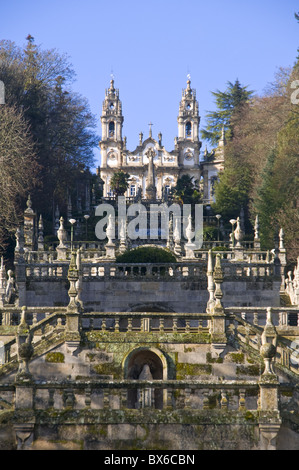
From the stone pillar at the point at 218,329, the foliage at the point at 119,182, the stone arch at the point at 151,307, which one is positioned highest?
the foliage at the point at 119,182

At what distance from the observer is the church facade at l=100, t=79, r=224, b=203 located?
385 ft

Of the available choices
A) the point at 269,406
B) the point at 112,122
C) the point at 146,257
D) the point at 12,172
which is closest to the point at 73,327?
the point at 269,406

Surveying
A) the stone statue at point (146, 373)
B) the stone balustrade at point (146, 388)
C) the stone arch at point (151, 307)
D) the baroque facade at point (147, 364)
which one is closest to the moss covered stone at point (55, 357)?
the baroque facade at point (147, 364)

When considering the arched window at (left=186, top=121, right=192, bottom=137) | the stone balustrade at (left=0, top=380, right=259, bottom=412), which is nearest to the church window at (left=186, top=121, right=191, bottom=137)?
the arched window at (left=186, top=121, right=192, bottom=137)

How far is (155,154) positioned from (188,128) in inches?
276

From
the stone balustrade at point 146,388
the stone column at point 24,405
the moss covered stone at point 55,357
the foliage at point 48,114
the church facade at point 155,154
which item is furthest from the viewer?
the church facade at point 155,154

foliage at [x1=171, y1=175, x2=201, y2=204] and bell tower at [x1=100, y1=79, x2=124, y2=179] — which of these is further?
bell tower at [x1=100, y1=79, x2=124, y2=179]

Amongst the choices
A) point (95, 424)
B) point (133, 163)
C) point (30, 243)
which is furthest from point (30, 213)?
point (133, 163)

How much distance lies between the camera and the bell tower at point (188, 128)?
395 ft

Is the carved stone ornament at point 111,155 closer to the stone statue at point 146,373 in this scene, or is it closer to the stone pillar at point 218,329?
the stone pillar at point 218,329

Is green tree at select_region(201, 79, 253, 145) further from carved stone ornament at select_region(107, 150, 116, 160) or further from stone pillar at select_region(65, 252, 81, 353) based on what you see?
stone pillar at select_region(65, 252, 81, 353)

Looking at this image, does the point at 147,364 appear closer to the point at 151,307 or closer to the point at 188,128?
the point at 151,307

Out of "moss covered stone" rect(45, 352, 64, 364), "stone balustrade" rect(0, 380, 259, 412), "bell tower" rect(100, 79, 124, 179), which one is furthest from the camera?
"bell tower" rect(100, 79, 124, 179)

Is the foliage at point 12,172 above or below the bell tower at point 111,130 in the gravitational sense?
below
